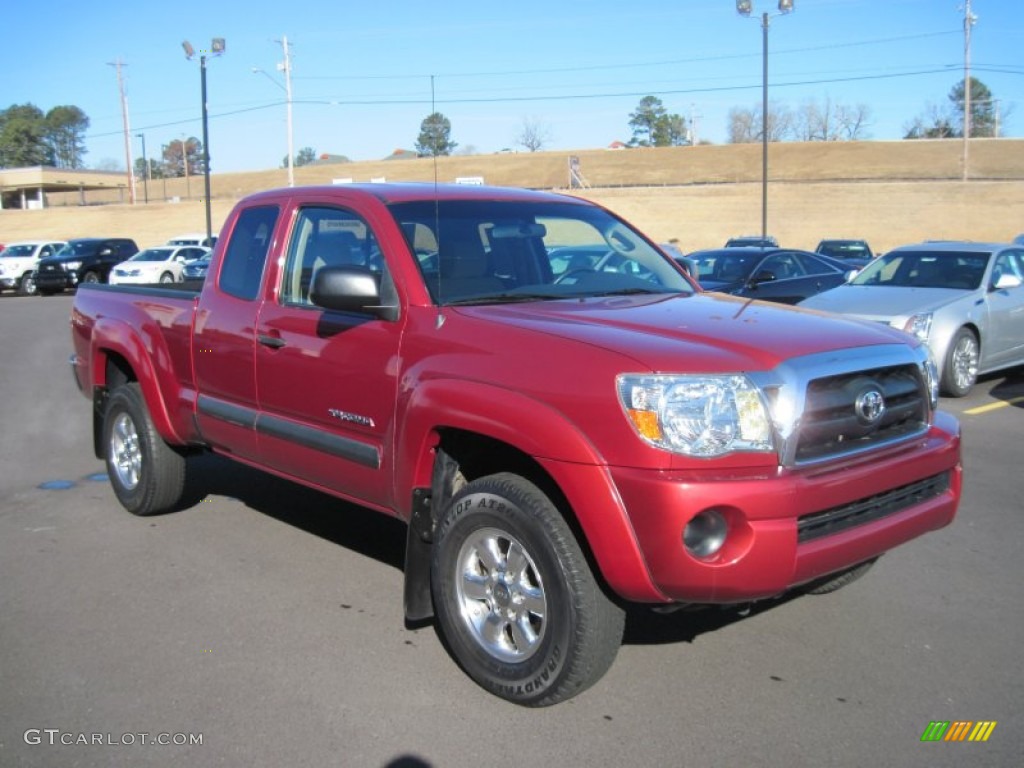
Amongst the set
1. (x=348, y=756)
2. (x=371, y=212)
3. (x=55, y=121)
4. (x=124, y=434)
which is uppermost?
(x=55, y=121)

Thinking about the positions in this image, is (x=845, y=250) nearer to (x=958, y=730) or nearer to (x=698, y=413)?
(x=958, y=730)

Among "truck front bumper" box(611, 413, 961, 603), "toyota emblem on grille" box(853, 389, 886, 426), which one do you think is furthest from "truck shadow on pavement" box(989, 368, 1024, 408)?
"truck front bumper" box(611, 413, 961, 603)

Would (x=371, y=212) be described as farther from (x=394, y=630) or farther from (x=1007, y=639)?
(x=1007, y=639)

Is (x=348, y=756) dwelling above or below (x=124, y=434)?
below

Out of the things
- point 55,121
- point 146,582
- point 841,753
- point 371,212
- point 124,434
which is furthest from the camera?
point 55,121

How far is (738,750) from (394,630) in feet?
5.68

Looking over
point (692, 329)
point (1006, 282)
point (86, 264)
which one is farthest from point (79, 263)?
point (692, 329)

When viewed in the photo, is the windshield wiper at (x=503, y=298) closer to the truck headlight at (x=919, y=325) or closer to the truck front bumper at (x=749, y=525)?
the truck front bumper at (x=749, y=525)

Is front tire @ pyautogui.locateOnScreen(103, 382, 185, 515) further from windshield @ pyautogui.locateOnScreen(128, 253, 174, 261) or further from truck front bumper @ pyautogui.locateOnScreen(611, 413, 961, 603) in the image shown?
windshield @ pyautogui.locateOnScreen(128, 253, 174, 261)

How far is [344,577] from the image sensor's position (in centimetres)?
526

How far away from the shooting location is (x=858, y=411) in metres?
3.72

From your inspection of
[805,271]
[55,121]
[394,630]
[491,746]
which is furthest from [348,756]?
[55,121]

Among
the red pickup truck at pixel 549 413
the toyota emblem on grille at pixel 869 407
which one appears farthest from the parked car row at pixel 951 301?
the toyota emblem on grille at pixel 869 407

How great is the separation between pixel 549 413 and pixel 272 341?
1944mm
